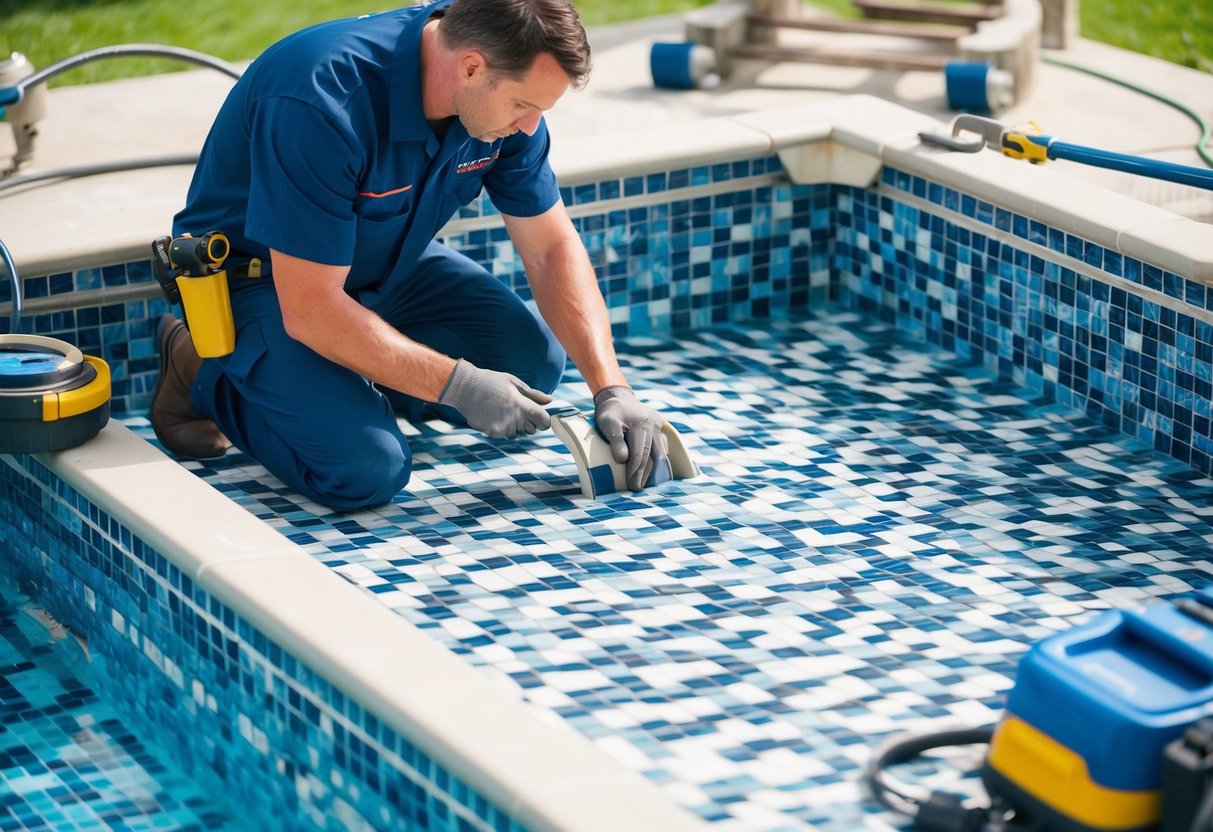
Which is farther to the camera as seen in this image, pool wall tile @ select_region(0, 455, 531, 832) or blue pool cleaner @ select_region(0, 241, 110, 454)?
blue pool cleaner @ select_region(0, 241, 110, 454)

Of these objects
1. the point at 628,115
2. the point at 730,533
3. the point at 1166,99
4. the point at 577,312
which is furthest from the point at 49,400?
the point at 1166,99

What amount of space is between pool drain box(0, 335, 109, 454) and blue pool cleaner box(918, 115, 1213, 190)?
1.83 meters

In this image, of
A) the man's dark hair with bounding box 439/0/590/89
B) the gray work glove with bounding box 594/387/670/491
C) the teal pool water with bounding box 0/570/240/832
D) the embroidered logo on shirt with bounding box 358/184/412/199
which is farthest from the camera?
the gray work glove with bounding box 594/387/670/491

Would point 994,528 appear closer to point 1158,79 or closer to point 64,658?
point 64,658

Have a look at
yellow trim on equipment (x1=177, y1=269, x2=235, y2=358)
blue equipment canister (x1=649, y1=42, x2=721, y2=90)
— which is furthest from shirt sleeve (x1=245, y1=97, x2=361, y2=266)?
blue equipment canister (x1=649, y1=42, x2=721, y2=90)

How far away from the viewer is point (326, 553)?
284 centimetres

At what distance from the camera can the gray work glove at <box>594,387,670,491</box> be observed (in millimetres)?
3025

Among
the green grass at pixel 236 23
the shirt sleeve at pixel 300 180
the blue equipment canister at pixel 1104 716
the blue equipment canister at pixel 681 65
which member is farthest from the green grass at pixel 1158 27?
the blue equipment canister at pixel 1104 716

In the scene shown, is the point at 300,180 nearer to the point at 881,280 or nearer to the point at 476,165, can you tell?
the point at 476,165

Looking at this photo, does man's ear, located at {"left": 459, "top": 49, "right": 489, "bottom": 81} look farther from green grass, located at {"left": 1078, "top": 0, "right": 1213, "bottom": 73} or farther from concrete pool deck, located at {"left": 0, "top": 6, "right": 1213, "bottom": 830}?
green grass, located at {"left": 1078, "top": 0, "right": 1213, "bottom": 73}

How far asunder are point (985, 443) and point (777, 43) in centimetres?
251

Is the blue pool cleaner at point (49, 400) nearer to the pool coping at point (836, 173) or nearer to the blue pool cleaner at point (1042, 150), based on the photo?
the pool coping at point (836, 173)

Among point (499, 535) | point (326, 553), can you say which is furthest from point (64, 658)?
point (499, 535)

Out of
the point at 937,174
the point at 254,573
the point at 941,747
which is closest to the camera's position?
the point at 941,747
